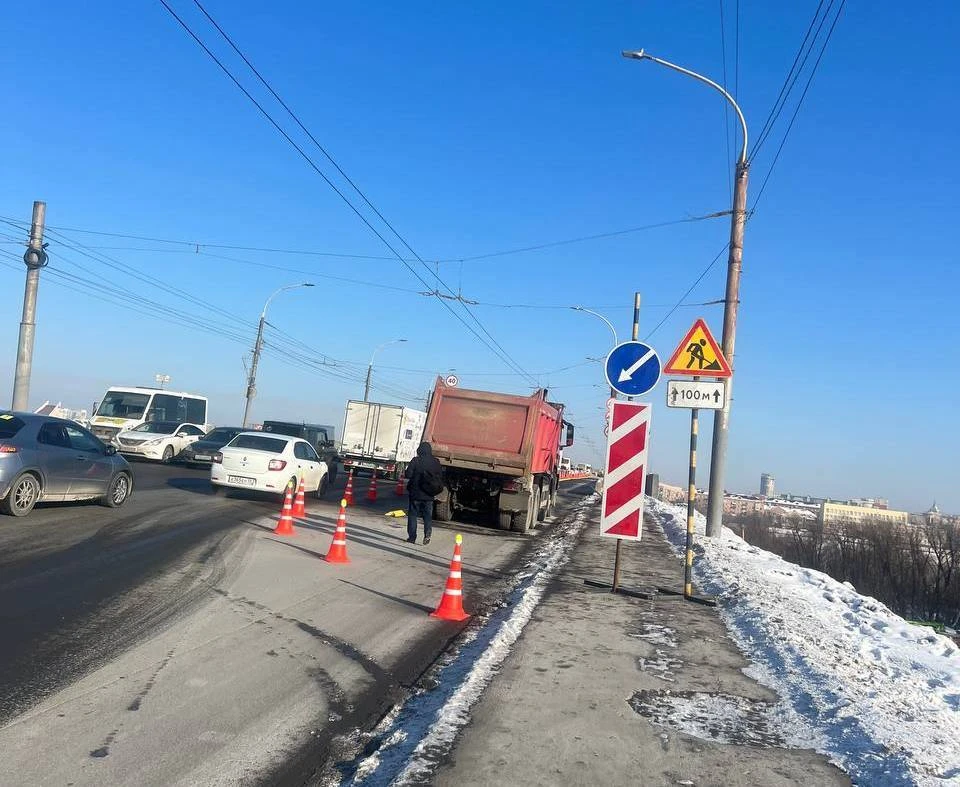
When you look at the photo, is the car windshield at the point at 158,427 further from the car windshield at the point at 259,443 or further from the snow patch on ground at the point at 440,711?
the snow patch on ground at the point at 440,711

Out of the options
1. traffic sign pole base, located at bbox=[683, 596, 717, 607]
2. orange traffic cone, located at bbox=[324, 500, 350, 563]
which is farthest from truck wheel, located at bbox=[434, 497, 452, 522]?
traffic sign pole base, located at bbox=[683, 596, 717, 607]

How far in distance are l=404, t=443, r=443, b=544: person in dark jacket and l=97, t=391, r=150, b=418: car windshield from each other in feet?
60.6

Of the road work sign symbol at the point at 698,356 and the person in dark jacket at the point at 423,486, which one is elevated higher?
the road work sign symbol at the point at 698,356

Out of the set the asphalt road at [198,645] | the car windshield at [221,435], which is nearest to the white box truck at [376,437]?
the car windshield at [221,435]

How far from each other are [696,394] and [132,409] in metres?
24.4

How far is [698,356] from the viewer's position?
32.1 feet

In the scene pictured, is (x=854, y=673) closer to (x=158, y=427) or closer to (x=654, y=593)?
(x=654, y=593)

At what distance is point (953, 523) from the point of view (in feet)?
201

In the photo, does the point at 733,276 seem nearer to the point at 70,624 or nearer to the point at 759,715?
the point at 759,715

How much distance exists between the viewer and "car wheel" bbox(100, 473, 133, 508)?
14172 millimetres

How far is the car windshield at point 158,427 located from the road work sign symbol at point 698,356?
22.3 meters

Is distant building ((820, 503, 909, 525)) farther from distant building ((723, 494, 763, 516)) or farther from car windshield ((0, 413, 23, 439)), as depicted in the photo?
car windshield ((0, 413, 23, 439))

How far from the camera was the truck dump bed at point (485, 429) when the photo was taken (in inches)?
672

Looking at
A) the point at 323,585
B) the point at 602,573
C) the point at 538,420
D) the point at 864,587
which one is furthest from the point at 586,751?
the point at 864,587
